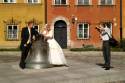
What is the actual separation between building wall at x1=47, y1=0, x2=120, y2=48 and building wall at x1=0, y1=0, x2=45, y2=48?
3.16 ft

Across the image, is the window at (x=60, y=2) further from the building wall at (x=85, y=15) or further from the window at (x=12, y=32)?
the window at (x=12, y=32)

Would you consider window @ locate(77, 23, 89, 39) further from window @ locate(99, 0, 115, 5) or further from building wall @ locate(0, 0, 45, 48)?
building wall @ locate(0, 0, 45, 48)

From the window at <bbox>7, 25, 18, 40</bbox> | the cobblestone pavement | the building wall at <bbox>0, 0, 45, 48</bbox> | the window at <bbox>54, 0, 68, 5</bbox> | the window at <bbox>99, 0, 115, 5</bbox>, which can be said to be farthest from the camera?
the window at <bbox>99, 0, 115, 5</bbox>

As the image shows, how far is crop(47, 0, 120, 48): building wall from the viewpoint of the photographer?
45875 mm

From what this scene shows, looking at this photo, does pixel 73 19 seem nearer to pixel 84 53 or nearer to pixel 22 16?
pixel 22 16

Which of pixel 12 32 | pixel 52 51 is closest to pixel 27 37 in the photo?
pixel 52 51

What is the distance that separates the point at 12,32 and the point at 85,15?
7.28 metres

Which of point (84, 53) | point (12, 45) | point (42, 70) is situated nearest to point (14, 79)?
point (42, 70)

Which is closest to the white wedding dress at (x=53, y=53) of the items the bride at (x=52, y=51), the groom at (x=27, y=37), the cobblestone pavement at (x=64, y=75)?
the bride at (x=52, y=51)

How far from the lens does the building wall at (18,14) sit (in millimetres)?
45156

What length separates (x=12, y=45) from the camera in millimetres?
45219

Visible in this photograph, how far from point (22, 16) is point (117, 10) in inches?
368

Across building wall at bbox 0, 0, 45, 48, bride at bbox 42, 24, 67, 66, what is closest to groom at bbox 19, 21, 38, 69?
bride at bbox 42, 24, 67, 66

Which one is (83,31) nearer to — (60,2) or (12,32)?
(60,2)
